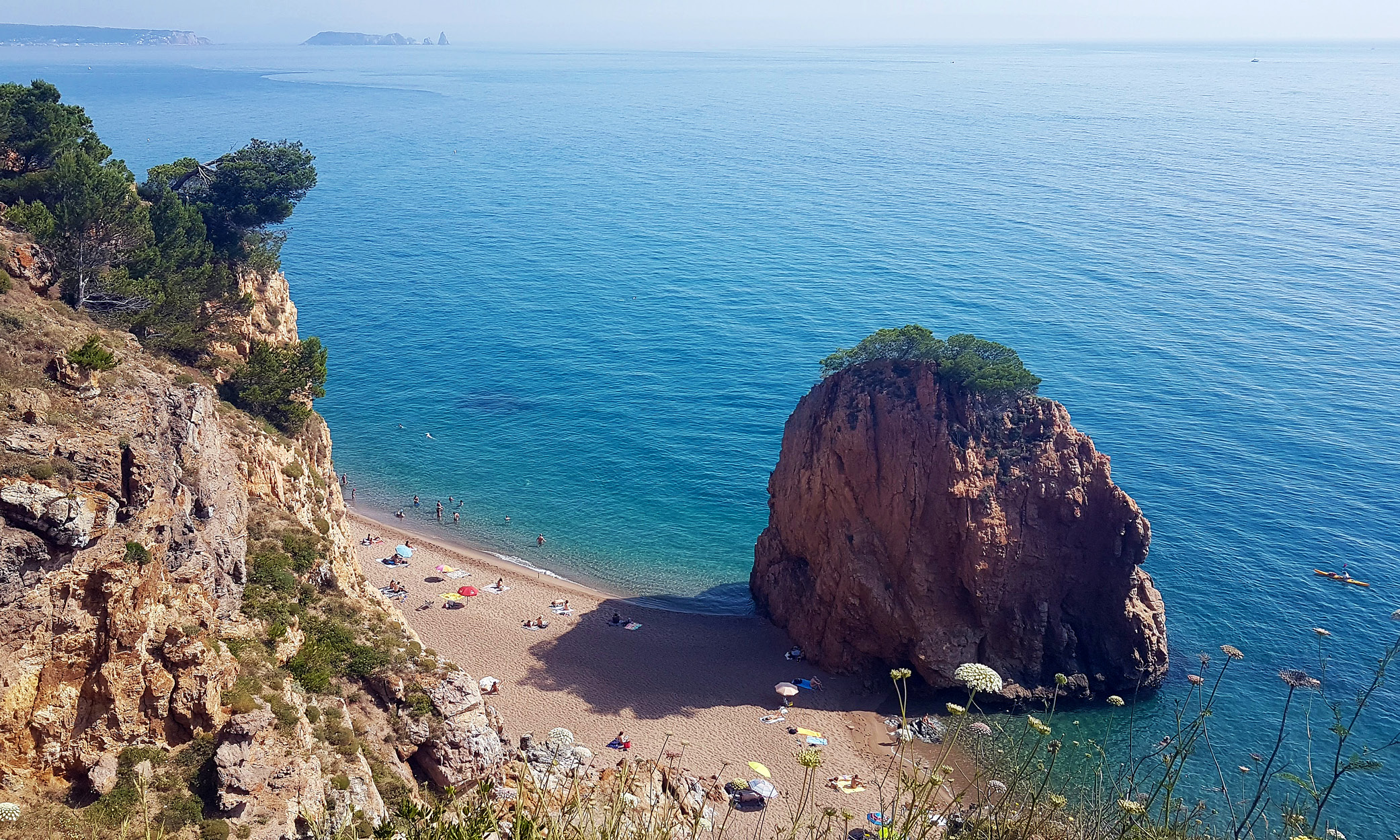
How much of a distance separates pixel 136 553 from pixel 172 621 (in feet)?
5.74

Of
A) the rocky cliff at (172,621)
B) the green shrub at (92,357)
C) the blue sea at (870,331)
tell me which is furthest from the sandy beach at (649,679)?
the green shrub at (92,357)

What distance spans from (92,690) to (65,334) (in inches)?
453

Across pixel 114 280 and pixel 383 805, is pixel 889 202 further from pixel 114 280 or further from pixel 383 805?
pixel 383 805

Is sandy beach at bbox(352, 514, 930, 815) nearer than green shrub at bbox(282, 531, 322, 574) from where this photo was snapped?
No

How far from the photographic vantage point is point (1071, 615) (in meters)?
36.2

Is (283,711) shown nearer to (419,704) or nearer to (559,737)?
(419,704)

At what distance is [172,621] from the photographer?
1908cm

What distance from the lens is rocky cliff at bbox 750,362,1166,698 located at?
115 ft

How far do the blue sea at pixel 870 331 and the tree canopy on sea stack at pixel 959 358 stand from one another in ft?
47.1

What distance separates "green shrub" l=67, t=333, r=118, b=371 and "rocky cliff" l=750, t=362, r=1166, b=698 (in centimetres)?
2570

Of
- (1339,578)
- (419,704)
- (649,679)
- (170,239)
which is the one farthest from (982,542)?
(170,239)

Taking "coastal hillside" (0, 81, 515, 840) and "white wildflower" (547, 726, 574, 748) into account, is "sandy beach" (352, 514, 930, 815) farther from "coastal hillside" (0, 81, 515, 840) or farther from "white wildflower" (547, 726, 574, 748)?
"white wildflower" (547, 726, 574, 748)

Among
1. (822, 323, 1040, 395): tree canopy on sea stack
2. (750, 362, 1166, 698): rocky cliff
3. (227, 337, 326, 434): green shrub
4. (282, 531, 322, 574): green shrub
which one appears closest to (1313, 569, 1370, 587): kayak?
(750, 362, 1166, 698): rocky cliff

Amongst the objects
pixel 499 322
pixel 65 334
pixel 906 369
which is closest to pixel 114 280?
pixel 65 334
